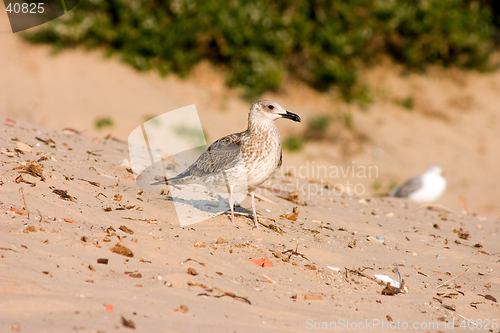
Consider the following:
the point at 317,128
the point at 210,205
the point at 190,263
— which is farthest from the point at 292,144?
the point at 190,263

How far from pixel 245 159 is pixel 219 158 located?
0.40m

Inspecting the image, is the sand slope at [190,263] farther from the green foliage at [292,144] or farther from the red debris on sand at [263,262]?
the green foliage at [292,144]

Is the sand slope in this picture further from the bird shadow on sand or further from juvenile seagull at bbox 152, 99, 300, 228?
juvenile seagull at bbox 152, 99, 300, 228

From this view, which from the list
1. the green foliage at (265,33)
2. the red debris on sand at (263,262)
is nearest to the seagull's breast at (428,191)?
the green foliage at (265,33)

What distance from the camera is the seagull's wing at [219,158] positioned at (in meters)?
5.10

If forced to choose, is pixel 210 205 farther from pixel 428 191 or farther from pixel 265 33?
pixel 265 33

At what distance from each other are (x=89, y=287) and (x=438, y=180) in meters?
7.73

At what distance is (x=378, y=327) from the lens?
134 inches

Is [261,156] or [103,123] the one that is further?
[103,123]

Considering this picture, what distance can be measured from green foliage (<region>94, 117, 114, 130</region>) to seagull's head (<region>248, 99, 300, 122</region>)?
286 inches

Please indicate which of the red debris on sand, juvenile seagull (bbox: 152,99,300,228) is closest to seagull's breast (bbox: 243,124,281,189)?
juvenile seagull (bbox: 152,99,300,228)

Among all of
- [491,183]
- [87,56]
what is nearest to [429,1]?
[491,183]

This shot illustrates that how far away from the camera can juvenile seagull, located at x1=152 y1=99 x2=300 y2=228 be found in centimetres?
493

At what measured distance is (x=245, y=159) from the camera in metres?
4.98
